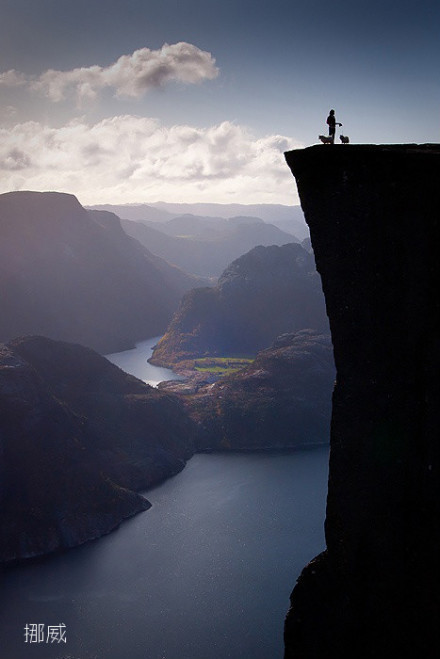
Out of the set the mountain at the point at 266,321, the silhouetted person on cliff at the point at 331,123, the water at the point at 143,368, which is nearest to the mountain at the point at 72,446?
the water at the point at 143,368

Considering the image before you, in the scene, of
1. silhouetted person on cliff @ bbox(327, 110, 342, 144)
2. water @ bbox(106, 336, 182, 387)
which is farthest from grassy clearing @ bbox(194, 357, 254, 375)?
silhouetted person on cliff @ bbox(327, 110, 342, 144)

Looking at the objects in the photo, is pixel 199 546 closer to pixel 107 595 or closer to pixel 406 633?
pixel 107 595

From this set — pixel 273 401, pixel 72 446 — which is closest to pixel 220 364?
pixel 273 401

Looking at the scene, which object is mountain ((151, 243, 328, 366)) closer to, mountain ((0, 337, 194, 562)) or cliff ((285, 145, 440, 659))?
mountain ((0, 337, 194, 562))

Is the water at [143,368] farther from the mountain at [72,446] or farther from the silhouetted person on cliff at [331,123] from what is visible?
the silhouetted person on cliff at [331,123]

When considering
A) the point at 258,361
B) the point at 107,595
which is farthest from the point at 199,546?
the point at 258,361
